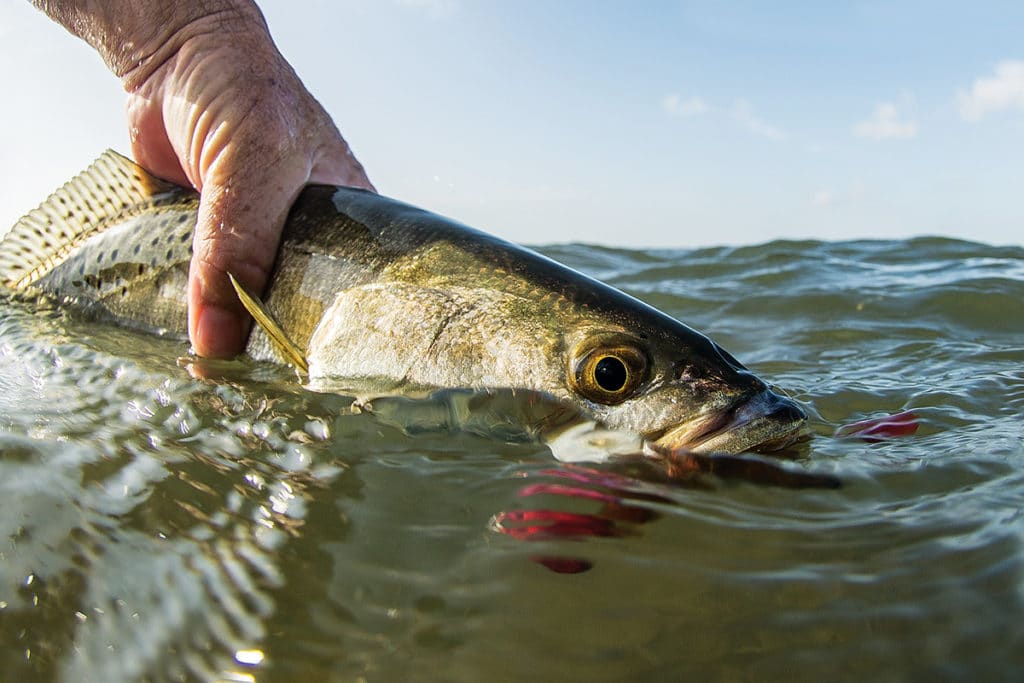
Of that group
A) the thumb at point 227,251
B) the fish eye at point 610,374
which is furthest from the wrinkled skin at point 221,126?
the fish eye at point 610,374

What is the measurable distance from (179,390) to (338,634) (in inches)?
62.5

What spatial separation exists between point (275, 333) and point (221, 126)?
907mm

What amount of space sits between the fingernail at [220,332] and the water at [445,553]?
0.70ft

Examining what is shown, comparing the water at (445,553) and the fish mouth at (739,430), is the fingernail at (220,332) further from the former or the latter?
the fish mouth at (739,430)

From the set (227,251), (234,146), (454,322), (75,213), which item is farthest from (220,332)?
(75,213)

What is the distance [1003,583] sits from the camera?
5.14ft

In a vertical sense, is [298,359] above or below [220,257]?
below

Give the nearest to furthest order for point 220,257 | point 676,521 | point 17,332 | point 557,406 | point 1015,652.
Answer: point 1015,652 → point 676,521 → point 557,406 → point 220,257 → point 17,332

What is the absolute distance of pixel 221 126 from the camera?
2.95 metres

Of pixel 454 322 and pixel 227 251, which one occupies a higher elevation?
pixel 227 251

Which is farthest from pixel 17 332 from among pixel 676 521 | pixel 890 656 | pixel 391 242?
pixel 890 656

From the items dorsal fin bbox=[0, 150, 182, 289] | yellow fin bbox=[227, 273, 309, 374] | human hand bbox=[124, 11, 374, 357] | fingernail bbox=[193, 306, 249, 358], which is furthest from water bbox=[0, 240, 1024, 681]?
dorsal fin bbox=[0, 150, 182, 289]

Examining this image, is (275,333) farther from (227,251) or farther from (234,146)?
(234,146)

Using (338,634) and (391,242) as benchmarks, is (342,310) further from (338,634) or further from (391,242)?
(338,634)
